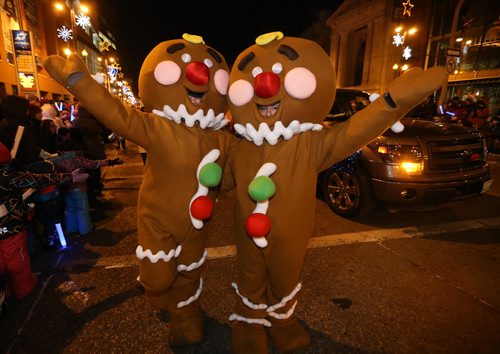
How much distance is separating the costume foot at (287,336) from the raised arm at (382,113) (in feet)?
3.91

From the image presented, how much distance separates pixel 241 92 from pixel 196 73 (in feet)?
1.03

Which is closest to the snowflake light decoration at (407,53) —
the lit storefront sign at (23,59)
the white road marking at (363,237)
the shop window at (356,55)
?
the shop window at (356,55)

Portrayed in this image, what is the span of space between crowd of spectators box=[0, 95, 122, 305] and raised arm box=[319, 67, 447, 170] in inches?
104

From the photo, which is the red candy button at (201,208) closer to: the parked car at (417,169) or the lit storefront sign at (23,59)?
the parked car at (417,169)

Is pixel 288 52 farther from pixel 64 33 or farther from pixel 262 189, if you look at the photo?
pixel 64 33

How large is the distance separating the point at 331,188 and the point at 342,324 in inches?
107

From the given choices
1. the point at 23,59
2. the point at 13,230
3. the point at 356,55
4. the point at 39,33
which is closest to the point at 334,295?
the point at 13,230

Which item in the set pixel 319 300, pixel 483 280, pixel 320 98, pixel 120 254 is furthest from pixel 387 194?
pixel 120 254

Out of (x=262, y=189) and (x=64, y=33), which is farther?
(x=64, y=33)

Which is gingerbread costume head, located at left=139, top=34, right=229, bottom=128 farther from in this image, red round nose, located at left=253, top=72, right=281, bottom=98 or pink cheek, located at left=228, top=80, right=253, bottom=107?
red round nose, located at left=253, top=72, right=281, bottom=98

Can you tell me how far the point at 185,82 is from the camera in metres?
2.03

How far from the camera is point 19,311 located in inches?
103

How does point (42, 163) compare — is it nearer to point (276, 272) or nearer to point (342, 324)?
point (276, 272)

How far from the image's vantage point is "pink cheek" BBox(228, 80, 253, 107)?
6.23 feet
